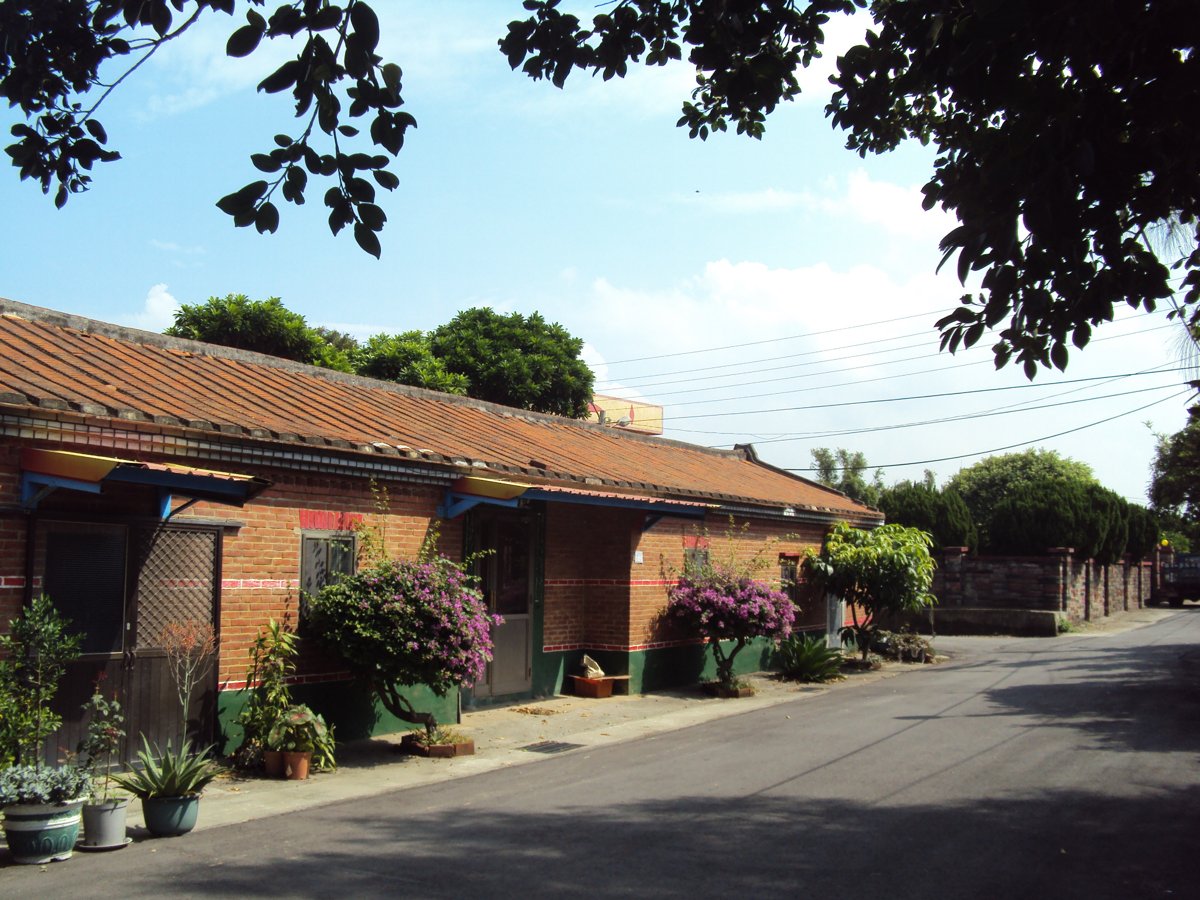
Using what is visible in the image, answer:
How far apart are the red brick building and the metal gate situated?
0.02 m

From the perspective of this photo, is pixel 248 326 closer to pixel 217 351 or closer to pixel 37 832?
pixel 217 351

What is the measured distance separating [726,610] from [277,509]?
7511 millimetres

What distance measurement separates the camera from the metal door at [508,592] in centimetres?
1403

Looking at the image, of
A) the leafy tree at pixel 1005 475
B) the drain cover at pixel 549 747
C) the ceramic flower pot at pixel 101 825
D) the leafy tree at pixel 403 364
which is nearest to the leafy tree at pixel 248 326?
the leafy tree at pixel 403 364

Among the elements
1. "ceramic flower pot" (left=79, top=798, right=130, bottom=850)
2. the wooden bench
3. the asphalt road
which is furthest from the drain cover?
"ceramic flower pot" (left=79, top=798, right=130, bottom=850)

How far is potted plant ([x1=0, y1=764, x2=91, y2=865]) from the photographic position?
6.75 m

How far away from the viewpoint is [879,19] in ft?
25.8

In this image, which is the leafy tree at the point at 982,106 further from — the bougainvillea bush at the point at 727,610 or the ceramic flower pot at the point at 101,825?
the bougainvillea bush at the point at 727,610

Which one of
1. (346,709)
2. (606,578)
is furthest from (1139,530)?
(346,709)

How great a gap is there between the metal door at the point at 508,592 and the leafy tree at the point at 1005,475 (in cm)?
4399

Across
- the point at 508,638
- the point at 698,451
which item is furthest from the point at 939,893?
the point at 698,451

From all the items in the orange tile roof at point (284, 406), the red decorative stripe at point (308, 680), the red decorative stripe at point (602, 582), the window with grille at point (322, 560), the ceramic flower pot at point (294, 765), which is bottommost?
the ceramic flower pot at point (294, 765)

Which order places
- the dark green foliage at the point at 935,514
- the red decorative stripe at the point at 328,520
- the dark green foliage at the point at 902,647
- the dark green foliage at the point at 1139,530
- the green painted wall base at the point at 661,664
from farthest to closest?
the dark green foliage at the point at 1139,530, the dark green foliage at the point at 935,514, the dark green foliage at the point at 902,647, the green painted wall base at the point at 661,664, the red decorative stripe at the point at 328,520

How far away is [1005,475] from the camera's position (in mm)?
55719
